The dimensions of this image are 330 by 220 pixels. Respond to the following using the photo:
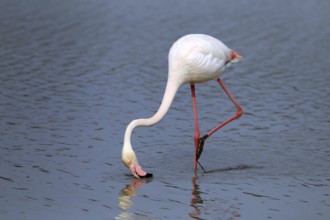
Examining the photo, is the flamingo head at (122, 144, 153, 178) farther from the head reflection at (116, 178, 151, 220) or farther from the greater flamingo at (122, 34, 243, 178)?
the greater flamingo at (122, 34, 243, 178)

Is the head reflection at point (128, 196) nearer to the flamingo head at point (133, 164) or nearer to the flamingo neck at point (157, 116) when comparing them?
the flamingo head at point (133, 164)

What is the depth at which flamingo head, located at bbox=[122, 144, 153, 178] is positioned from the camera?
26.8 feet

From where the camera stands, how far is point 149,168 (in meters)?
8.88

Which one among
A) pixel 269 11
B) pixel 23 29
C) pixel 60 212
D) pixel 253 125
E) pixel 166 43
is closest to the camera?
pixel 60 212

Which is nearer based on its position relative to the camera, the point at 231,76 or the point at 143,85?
the point at 143,85

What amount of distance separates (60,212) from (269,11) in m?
15.4

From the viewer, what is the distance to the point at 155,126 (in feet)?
35.1

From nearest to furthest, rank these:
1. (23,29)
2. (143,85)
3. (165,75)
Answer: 1. (143,85)
2. (165,75)
3. (23,29)

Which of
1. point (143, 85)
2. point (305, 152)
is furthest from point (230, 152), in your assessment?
point (143, 85)

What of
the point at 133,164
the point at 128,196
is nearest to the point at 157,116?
the point at 133,164

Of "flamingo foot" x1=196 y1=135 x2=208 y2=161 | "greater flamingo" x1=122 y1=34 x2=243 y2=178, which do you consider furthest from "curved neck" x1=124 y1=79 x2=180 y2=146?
"flamingo foot" x1=196 y1=135 x2=208 y2=161

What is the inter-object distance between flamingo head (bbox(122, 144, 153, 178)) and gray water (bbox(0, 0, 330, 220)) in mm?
100

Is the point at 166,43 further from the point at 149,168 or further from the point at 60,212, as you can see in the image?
the point at 60,212

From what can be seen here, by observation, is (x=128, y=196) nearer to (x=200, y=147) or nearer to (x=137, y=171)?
A: (x=137, y=171)
